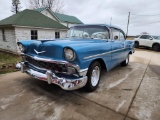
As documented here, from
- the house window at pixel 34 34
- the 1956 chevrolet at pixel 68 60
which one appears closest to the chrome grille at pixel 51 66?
the 1956 chevrolet at pixel 68 60

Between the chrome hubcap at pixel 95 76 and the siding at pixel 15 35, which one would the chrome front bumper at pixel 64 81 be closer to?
the chrome hubcap at pixel 95 76

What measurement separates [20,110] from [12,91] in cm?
105

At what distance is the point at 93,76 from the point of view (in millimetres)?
3680

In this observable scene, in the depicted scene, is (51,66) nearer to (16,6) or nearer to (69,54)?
(69,54)

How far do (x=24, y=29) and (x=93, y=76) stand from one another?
388 inches

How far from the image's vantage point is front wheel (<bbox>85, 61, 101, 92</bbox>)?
3315mm

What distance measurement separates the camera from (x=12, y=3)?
38.0m

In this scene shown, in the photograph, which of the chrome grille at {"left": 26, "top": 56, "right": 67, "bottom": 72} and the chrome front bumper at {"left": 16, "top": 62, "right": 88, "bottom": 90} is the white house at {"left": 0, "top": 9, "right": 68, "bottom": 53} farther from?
the chrome front bumper at {"left": 16, "top": 62, "right": 88, "bottom": 90}

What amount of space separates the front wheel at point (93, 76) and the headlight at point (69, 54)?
66 cm

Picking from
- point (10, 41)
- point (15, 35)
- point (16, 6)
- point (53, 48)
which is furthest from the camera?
point (16, 6)

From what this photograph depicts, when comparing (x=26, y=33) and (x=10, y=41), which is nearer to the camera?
(x=26, y=33)

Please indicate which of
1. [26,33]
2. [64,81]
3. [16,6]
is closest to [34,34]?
[26,33]

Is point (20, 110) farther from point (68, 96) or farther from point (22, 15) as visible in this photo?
point (22, 15)

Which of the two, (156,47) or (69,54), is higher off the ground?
(69,54)
